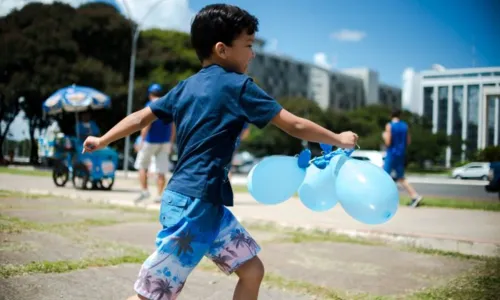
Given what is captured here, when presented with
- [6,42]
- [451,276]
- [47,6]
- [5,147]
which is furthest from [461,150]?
[47,6]

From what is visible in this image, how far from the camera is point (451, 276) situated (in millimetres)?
3469

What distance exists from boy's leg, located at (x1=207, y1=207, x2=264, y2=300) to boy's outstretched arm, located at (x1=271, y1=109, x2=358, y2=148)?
43cm

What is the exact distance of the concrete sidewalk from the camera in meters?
4.55

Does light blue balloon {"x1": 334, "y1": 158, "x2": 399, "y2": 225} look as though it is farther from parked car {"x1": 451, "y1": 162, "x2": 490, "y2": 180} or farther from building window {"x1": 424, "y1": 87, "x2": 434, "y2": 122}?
parked car {"x1": 451, "y1": 162, "x2": 490, "y2": 180}

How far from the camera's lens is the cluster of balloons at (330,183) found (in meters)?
2.06

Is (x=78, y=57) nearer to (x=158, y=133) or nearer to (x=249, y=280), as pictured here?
(x=158, y=133)

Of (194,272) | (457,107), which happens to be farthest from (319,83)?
(194,272)

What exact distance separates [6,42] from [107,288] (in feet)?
16.4

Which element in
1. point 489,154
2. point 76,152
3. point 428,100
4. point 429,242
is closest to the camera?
point 429,242

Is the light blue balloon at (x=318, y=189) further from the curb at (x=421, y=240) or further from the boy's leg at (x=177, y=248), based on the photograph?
the curb at (x=421, y=240)

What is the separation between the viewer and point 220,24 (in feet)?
6.46

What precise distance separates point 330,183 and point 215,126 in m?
0.79

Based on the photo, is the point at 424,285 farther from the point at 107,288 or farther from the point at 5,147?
the point at 5,147

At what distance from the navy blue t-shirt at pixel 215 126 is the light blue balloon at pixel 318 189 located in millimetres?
621
